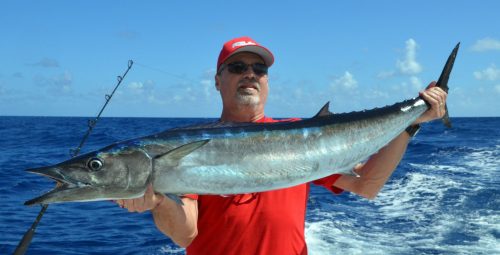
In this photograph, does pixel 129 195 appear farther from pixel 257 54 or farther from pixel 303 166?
pixel 257 54

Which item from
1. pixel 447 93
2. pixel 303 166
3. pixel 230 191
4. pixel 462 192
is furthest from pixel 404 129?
pixel 462 192

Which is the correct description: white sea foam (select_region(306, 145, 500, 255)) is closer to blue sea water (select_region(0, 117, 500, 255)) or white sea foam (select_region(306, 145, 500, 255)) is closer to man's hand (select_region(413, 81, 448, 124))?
blue sea water (select_region(0, 117, 500, 255))

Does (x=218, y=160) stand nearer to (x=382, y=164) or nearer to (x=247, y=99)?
(x=247, y=99)

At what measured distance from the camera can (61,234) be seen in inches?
354

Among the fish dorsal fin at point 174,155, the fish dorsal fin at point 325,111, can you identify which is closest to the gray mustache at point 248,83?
the fish dorsal fin at point 325,111

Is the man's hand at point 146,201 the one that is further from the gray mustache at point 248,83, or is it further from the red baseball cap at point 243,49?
the red baseball cap at point 243,49

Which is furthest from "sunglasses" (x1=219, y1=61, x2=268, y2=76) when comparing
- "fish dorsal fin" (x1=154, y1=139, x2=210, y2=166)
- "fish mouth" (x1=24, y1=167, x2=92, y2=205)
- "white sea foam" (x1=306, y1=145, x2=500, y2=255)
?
"white sea foam" (x1=306, y1=145, x2=500, y2=255)

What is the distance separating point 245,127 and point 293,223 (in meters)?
0.72

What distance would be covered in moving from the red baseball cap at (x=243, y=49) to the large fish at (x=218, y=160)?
0.68m

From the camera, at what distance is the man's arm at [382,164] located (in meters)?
3.55

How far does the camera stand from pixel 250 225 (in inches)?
122

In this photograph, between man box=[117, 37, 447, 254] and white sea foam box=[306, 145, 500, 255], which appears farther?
white sea foam box=[306, 145, 500, 255]

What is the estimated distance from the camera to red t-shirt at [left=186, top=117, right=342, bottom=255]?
10.1 ft

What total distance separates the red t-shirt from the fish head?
1.89 feet
